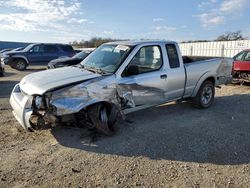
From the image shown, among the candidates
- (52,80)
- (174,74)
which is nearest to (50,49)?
(174,74)

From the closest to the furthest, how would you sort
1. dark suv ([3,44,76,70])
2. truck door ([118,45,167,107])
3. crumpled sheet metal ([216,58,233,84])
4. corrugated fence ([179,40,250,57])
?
truck door ([118,45,167,107]) < crumpled sheet metal ([216,58,233,84]) < corrugated fence ([179,40,250,57]) < dark suv ([3,44,76,70])

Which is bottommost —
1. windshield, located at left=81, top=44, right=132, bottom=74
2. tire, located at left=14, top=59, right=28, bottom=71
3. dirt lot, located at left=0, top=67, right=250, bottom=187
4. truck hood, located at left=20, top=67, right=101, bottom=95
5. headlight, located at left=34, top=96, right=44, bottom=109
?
dirt lot, located at left=0, top=67, right=250, bottom=187

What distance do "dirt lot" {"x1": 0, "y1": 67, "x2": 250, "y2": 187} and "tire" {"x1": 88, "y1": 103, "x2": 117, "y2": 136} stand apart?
17 cm

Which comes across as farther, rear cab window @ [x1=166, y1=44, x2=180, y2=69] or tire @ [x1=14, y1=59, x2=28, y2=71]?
tire @ [x1=14, y1=59, x2=28, y2=71]

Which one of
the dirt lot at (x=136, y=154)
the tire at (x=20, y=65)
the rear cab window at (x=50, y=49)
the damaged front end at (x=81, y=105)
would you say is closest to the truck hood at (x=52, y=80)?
the damaged front end at (x=81, y=105)

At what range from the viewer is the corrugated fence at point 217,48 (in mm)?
17070

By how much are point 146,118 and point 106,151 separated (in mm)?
2026

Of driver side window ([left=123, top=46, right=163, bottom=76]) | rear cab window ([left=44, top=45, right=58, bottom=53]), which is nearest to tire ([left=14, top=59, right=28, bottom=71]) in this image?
rear cab window ([left=44, top=45, right=58, bottom=53])

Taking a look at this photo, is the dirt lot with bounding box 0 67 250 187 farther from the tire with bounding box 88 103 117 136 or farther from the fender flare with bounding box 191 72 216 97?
the fender flare with bounding box 191 72 216 97

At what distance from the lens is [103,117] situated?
17.5ft

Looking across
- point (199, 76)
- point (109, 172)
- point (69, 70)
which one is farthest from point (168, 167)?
point (199, 76)

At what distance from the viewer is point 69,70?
593cm

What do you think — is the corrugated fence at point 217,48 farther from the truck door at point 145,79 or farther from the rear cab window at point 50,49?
the truck door at point 145,79

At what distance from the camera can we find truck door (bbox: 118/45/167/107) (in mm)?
5602
